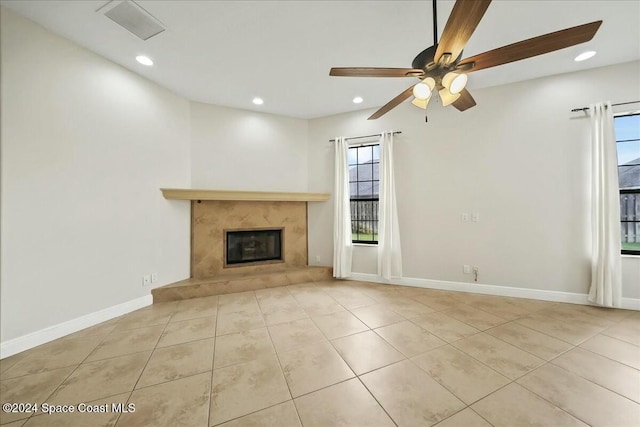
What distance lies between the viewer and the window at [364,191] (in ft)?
13.1

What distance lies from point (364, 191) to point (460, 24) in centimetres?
297

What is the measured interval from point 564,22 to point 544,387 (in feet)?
10.1

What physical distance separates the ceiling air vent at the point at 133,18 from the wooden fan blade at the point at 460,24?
2429 mm

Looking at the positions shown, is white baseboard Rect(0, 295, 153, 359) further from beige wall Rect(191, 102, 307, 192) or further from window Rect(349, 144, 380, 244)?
window Rect(349, 144, 380, 244)

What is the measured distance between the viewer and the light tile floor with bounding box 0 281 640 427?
1325 mm

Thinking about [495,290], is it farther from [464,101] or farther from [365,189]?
[464,101]

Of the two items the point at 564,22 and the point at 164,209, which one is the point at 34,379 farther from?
the point at 564,22

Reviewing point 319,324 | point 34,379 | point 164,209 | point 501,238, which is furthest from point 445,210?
point 34,379

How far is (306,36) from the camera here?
2.20 metres

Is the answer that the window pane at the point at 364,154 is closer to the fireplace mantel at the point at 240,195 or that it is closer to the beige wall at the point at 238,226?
the fireplace mantel at the point at 240,195

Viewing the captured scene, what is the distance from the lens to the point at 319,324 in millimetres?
2404

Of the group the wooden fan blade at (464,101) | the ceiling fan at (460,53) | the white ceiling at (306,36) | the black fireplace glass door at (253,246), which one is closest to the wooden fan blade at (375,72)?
the ceiling fan at (460,53)

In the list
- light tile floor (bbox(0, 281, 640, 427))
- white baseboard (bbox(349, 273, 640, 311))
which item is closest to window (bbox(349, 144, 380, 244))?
white baseboard (bbox(349, 273, 640, 311))

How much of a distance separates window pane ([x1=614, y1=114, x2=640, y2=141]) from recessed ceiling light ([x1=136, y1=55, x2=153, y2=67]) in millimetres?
5730
